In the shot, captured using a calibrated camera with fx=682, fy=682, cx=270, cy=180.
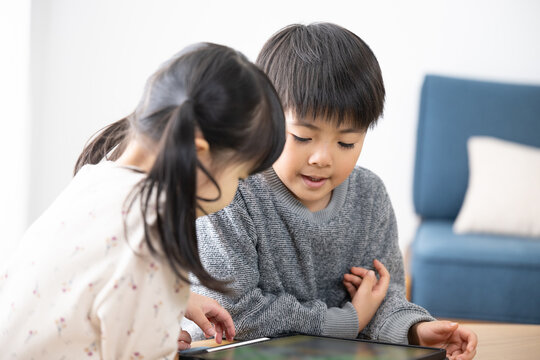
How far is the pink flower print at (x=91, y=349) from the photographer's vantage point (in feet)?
2.10

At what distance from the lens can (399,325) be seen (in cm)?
99

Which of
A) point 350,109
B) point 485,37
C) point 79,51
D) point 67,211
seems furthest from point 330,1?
point 67,211

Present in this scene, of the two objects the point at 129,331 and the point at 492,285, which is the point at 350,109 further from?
the point at 492,285

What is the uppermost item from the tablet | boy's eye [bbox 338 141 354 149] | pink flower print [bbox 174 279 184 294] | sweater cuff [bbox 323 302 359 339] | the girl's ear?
the girl's ear

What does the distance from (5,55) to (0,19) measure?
11 centimetres

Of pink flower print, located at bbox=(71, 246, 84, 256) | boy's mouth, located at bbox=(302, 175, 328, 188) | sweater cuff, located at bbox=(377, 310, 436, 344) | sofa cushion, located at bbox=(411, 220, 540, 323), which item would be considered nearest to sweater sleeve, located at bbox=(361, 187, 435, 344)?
sweater cuff, located at bbox=(377, 310, 436, 344)

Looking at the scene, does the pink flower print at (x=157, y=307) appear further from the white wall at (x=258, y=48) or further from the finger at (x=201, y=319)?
the white wall at (x=258, y=48)

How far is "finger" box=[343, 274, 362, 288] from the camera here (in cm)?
109

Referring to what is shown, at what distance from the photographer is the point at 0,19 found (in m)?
2.00

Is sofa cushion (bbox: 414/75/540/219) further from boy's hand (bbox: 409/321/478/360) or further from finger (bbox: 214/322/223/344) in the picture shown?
finger (bbox: 214/322/223/344)

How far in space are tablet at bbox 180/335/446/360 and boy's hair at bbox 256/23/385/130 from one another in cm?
34

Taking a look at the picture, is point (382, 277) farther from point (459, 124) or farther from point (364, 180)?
point (459, 124)

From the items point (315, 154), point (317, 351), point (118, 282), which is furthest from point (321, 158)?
point (118, 282)

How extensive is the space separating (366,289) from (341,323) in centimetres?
9
